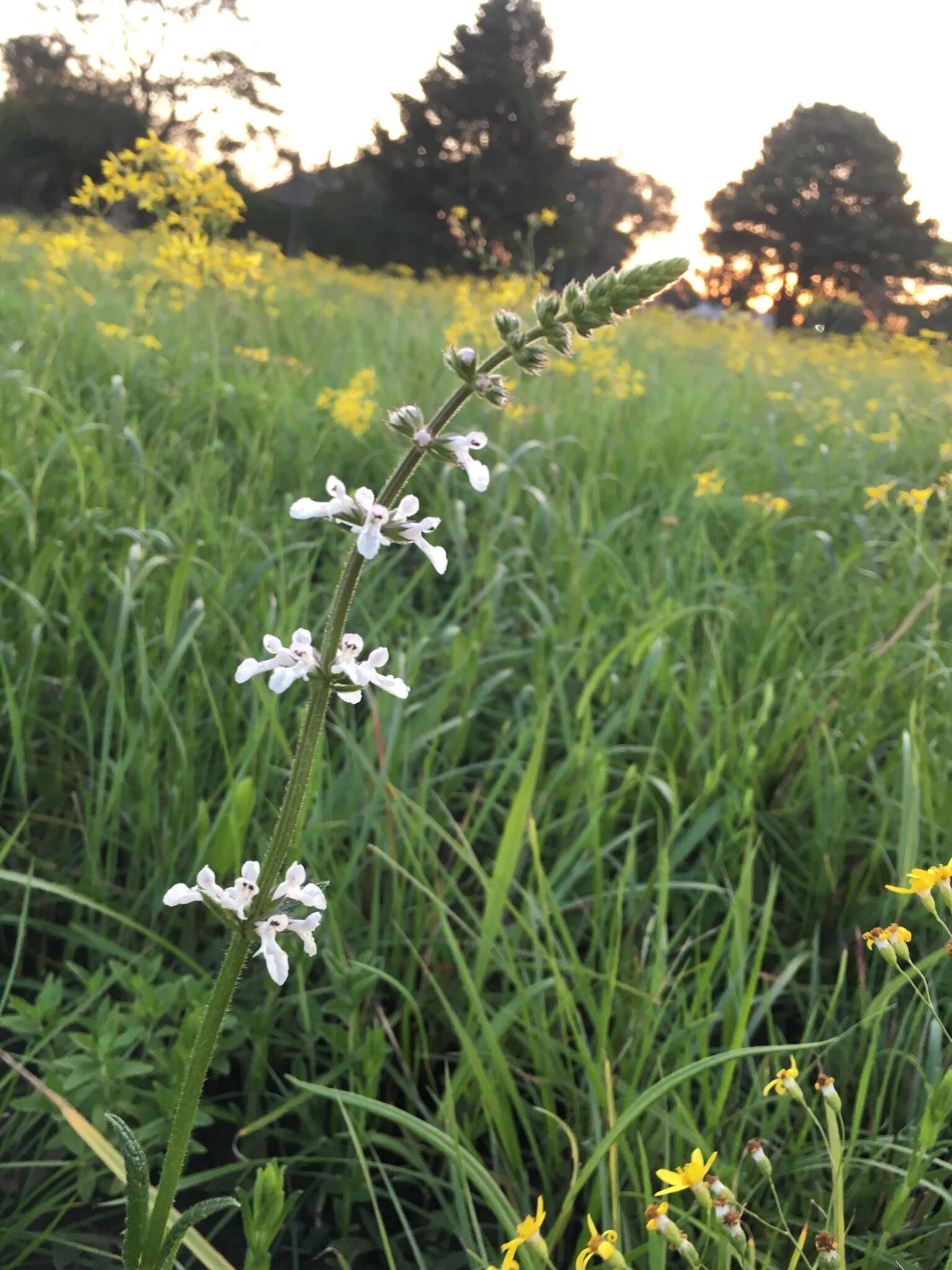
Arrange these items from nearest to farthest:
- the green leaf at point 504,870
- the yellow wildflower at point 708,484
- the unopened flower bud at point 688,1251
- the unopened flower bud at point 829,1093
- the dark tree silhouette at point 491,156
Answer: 1. the unopened flower bud at point 688,1251
2. the unopened flower bud at point 829,1093
3. the green leaf at point 504,870
4. the yellow wildflower at point 708,484
5. the dark tree silhouette at point 491,156

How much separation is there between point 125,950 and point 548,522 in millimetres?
2158

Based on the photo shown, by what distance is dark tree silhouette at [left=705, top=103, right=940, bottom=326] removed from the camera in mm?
37312

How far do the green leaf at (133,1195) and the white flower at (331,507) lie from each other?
1.87 feet

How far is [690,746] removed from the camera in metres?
2.24

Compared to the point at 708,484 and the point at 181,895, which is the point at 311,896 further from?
the point at 708,484

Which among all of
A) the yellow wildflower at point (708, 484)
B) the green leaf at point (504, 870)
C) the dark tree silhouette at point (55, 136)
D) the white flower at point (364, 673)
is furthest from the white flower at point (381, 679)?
the dark tree silhouette at point (55, 136)

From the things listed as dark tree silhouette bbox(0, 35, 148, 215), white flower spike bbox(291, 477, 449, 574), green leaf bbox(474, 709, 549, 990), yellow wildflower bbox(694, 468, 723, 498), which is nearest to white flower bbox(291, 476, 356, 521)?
white flower spike bbox(291, 477, 449, 574)

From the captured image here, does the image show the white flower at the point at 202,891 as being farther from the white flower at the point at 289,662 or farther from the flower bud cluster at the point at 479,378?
the flower bud cluster at the point at 479,378

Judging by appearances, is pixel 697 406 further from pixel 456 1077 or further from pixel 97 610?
pixel 456 1077

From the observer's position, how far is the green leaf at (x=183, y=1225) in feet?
2.56

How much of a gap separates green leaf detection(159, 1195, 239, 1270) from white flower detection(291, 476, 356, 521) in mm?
630

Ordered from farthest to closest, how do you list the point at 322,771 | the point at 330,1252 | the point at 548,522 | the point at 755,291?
the point at 755,291
the point at 548,522
the point at 322,771
the point at 330,1252

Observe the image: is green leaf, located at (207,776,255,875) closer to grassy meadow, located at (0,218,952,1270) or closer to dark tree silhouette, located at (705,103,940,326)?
grassy meadow, located at (0,218,952,1270)

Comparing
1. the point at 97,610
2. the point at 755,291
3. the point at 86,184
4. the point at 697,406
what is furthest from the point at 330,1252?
the point at 755,291
